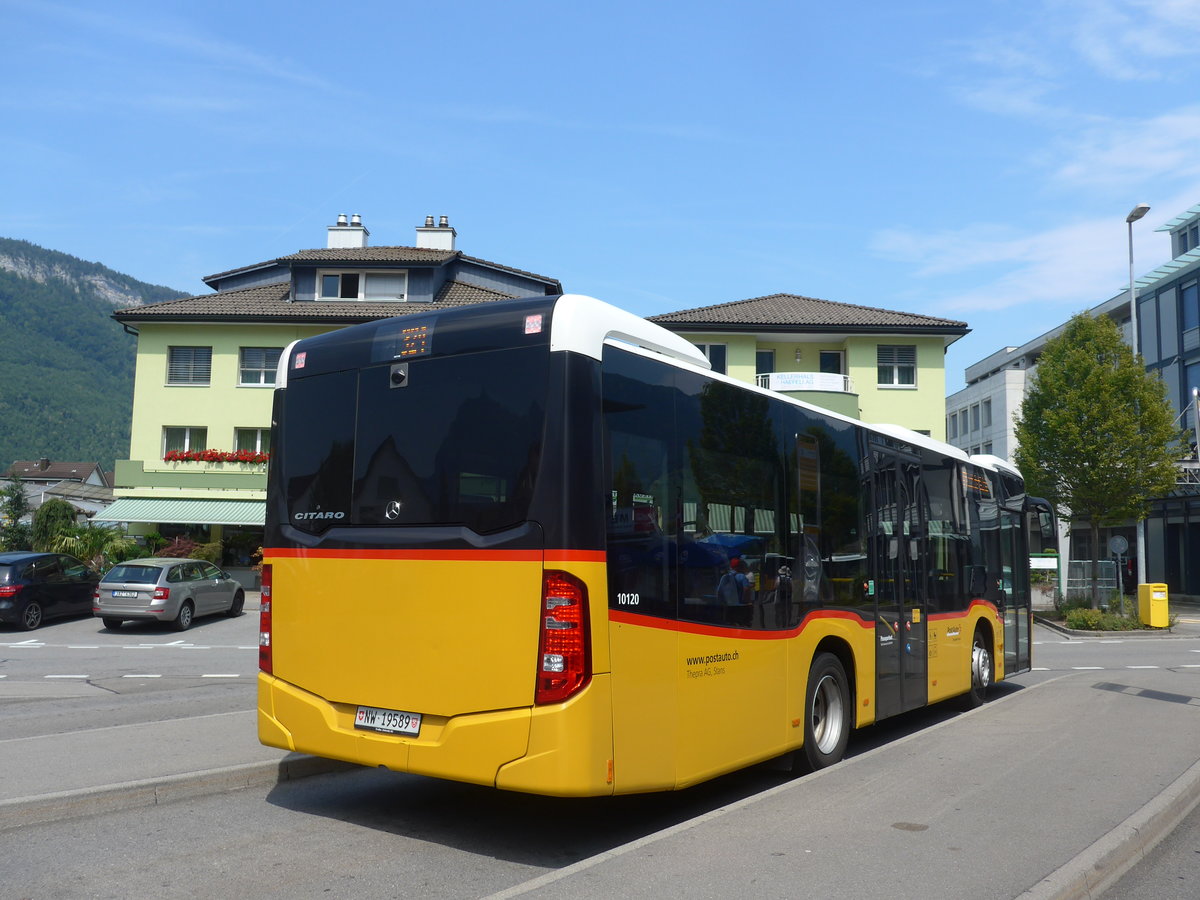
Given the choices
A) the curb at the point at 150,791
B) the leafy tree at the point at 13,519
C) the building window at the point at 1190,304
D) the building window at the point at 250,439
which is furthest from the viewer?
the building window at the point at 1190,304

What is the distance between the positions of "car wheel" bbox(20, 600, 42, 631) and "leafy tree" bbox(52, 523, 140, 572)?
30.4ft

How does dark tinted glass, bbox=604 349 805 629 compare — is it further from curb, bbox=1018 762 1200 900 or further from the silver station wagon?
the silver station wagon

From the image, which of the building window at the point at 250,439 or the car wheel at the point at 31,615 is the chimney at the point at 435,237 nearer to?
the building window at the point at 250,439

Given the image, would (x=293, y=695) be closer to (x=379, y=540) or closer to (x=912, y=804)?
(x=379, y=540)

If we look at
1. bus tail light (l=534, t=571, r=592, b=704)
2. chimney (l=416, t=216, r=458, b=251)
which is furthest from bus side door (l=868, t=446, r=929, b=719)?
chimney (l=416, t=216, r=458, b=251)

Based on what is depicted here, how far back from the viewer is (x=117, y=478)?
126 ft

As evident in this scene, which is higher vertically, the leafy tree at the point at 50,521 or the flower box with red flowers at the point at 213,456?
the flower box with red flowers at the point at 213,456

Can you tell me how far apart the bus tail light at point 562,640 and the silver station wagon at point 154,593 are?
20854 mm

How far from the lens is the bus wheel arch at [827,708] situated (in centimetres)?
821

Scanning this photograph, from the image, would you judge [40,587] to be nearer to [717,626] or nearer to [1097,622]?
[717,626]

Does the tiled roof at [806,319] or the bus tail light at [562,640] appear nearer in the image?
the bus tail light at [562,640]

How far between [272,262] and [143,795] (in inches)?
1607

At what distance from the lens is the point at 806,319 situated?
42531mm

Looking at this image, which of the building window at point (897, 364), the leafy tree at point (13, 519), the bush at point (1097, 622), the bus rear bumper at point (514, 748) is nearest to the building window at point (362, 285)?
the leafy tree at point (13, 519)
